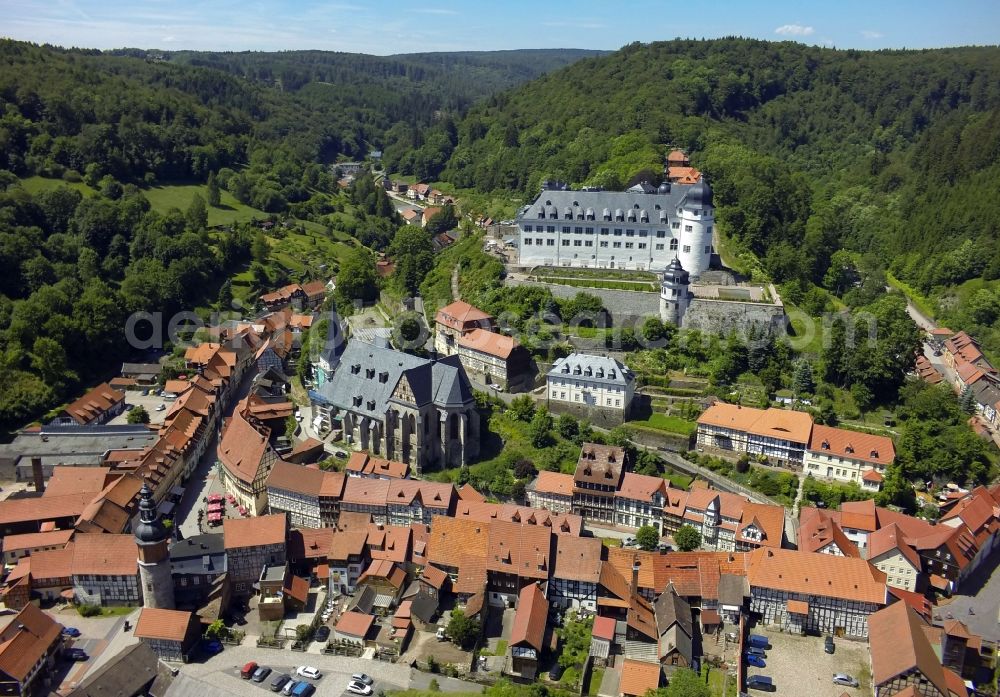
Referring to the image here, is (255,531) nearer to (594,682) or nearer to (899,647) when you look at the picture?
(594,682)

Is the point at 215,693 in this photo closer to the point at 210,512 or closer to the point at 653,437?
the point at 210,512

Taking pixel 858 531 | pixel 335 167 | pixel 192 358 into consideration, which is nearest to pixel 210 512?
pixel 192 358

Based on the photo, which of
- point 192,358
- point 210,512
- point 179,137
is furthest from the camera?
point 179,137

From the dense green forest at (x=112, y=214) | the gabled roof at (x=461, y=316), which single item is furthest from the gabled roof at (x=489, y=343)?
the dense green forest at (x=112, y=214)

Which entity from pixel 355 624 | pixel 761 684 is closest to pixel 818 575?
pixel 761 684

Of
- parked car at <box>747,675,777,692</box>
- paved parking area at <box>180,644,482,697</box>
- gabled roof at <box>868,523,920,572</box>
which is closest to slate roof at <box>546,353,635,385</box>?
gabled roof at <box>868,523,920,572</box>

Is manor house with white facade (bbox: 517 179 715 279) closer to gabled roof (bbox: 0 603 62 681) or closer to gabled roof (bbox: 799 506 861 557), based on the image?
gabled roof (bbox: 799 506 861 557)
